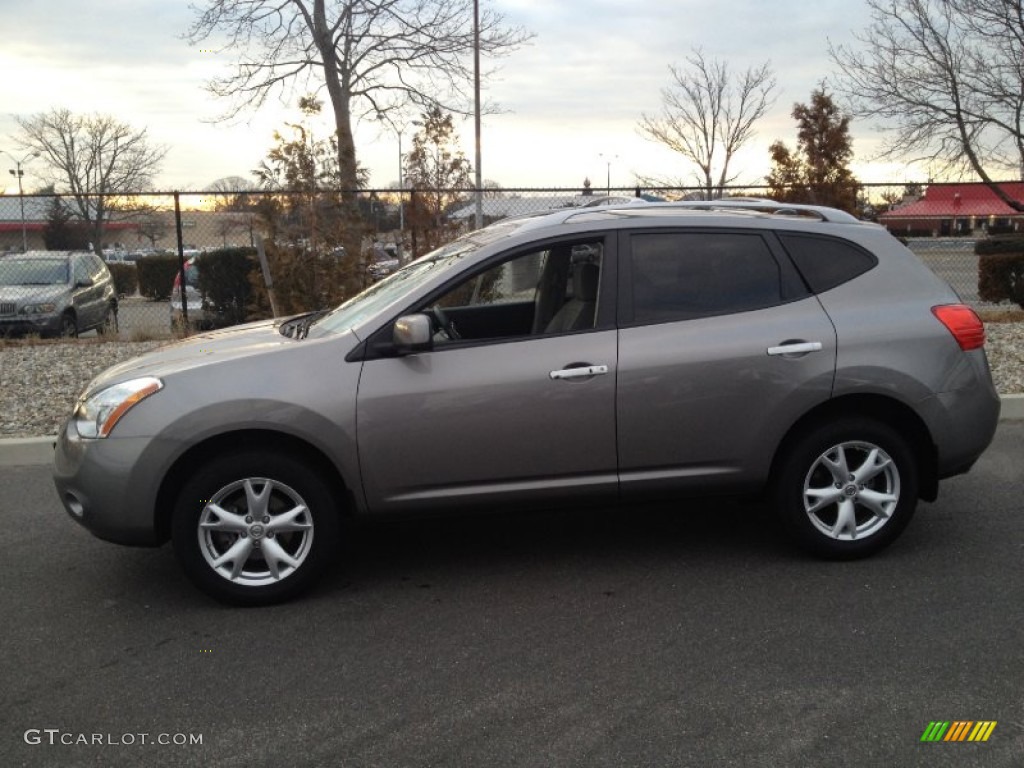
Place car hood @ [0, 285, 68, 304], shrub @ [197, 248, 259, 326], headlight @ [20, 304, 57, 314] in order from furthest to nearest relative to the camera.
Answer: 1. shrub @ [197, 248, 259, 326]
2. car hood @ [0, 285, 68, 304]
3. headlight @ [20, 304, 57, 314]

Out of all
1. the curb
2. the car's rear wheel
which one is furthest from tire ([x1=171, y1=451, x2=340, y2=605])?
the car's rear wheel

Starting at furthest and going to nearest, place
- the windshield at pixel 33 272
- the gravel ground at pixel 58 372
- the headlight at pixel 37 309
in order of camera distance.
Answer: the windshield at pixel 33 272
the headlight at pixel 37 309
the gravel ground at pixel 58 372

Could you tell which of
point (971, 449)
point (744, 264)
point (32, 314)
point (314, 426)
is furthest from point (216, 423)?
point (32, 314)

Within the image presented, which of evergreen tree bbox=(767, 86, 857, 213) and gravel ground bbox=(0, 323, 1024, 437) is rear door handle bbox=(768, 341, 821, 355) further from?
evergreen tree bbox=(767, 86, 857, 213)

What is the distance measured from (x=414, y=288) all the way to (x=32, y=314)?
11.0m

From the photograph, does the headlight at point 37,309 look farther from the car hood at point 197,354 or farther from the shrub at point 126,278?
the shrub at point 126,278

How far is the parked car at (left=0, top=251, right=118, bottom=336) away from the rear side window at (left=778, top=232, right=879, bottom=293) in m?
11.7

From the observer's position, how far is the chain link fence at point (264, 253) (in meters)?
11.4

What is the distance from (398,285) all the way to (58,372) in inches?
254

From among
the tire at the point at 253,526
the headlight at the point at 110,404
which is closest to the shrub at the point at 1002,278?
the tire at the point at 253,526

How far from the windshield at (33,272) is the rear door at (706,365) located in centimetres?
1227

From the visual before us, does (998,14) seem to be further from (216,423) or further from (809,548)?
(216,423)

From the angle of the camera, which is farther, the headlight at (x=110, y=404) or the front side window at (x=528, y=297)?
the front side window at (x=528, y=297)

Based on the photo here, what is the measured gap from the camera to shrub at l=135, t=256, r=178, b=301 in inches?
939
